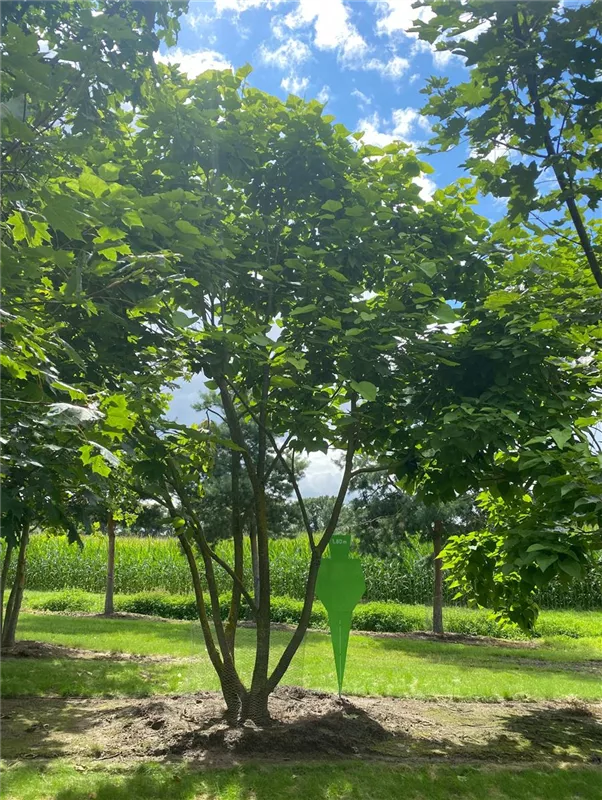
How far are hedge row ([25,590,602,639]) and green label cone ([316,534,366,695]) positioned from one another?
8962 millimetres

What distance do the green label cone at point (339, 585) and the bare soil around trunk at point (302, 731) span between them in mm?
610

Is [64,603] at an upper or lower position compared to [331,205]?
lower

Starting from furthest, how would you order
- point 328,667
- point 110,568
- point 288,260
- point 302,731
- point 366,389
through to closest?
point 110,568 → point 328,667 → point 302,731 → point 288,260 → point 366,389

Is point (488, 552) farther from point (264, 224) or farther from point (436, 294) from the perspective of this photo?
point (264, 224)

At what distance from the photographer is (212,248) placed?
4.50 meters

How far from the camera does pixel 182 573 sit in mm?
19656

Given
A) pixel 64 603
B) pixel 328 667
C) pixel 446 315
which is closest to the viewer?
pixel 446 315

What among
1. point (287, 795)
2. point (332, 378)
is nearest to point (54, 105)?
point (332, 378)

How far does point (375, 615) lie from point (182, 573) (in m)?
6.98

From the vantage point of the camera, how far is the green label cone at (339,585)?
5.68 m

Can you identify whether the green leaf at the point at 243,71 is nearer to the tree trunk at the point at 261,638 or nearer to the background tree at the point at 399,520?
the tree trunk at the point at 261,638

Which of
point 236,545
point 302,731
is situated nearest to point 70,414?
point 236,545

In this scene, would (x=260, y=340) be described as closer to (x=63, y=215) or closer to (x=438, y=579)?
(x=63, y=215)

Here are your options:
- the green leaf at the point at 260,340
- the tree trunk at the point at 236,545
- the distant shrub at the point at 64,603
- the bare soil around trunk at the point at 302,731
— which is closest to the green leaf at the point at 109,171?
the green leaf at the point at 260,340
